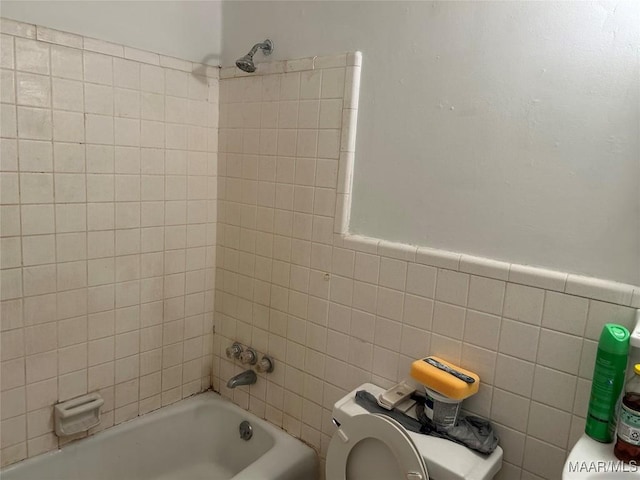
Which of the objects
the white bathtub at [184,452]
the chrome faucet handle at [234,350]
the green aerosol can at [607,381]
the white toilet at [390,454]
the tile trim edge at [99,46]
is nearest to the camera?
the green aerosol can at [607,381]

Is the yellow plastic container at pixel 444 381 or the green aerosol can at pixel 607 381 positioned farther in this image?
the yellow plastic container at pixel 444 381

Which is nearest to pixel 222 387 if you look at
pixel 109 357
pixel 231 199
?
pixel 109 357

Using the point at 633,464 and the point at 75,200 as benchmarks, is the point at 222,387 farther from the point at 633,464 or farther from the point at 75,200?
the point at 633,464

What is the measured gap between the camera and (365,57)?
4.95 feet

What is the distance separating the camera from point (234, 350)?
1975 millimetres

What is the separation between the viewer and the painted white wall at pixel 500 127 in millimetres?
1084

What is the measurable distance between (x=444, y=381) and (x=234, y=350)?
103 cm

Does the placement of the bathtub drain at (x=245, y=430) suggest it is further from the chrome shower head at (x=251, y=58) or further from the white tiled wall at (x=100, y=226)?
the chrome shower head at (x=251, y=58)

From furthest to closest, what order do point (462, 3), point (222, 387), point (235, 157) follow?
point (222, 387) → point (235, 157) → point (462, 3)

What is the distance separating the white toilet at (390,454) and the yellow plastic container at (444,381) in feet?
0.45

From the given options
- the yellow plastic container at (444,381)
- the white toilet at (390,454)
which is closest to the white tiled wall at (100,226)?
the white toilet at (390,454)

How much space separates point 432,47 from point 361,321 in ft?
2.97

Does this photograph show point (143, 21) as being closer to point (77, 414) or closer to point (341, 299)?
point (341, 299)

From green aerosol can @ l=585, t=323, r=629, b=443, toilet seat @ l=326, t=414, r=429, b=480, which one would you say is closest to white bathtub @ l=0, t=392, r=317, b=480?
toilet seat @ l=326, t=414, r=429, b=480
